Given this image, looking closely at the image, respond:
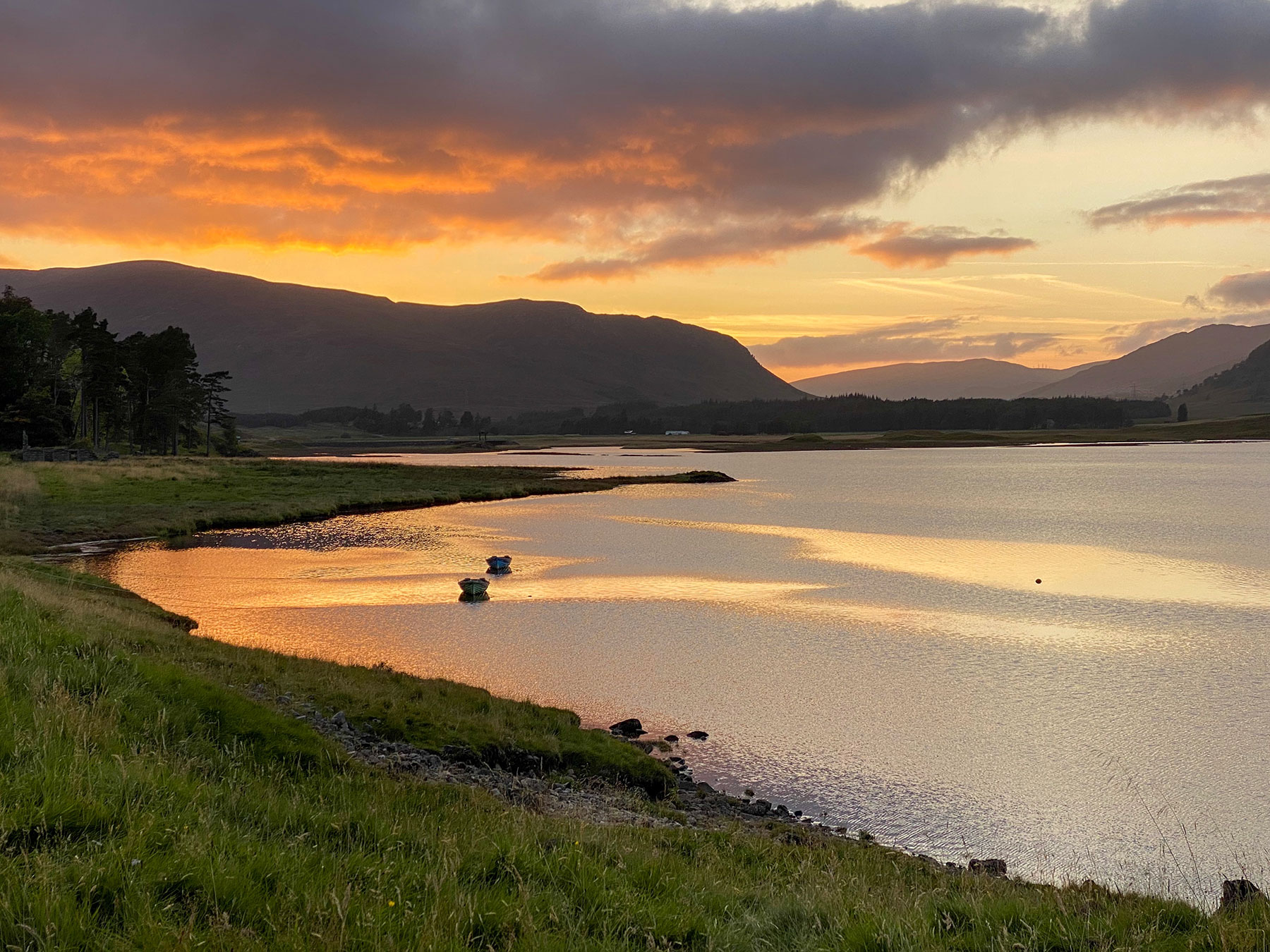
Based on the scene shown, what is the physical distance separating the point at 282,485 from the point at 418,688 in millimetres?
83575

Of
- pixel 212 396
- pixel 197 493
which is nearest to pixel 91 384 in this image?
pixel 212 396

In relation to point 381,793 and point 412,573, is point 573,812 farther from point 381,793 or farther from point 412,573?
point 412,573

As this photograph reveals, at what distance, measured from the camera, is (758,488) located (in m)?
127

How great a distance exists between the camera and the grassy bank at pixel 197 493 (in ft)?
213

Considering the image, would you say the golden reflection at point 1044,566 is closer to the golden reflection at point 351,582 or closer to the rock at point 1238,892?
the golden reflection at point 351,582

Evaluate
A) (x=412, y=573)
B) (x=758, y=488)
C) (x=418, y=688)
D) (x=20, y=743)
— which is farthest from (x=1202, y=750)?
(x=758, y=488)

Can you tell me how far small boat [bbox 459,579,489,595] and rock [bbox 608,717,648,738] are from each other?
67.4 feet

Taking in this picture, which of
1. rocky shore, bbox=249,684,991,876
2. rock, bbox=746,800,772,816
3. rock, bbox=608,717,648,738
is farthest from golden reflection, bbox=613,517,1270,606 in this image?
rocky shore, bbox=249,684,991,876

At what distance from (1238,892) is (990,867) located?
470 cm

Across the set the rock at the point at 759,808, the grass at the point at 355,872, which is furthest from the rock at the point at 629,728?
the grass at the point at 355,872

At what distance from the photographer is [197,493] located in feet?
283

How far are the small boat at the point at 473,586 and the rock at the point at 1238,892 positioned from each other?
1405 inches

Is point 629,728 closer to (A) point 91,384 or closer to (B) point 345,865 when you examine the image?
(B) point 345,865

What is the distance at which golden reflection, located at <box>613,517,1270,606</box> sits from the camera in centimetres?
4703
